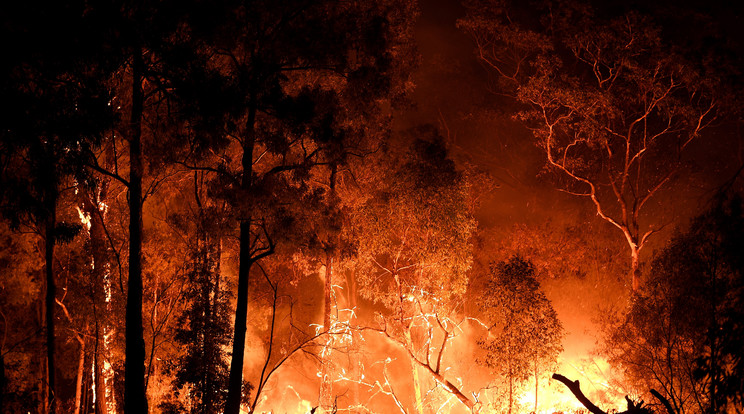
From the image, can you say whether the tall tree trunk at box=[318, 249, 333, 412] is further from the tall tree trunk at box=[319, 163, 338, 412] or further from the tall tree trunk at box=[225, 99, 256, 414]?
the tall tree trunk at box=[225, 99, 256, 414]

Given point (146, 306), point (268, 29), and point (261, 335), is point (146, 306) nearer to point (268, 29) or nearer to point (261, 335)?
point (268, 29)

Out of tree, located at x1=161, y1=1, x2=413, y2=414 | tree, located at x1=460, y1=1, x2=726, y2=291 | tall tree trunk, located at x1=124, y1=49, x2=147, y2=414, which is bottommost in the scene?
tall tree trunk, located at x1=124, y1=49, x2=147, y2=414

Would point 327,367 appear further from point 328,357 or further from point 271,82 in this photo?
point 271,82

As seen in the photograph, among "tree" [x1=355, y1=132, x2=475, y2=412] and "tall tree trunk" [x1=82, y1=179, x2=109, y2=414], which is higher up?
"tree" [x1=355, y1=132, x2=475, y2=412]

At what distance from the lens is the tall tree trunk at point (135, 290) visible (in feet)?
39.5

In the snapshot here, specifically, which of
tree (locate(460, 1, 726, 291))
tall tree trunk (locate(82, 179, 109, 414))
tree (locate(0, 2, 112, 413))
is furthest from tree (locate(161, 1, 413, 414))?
tree (locate(460, 1, 726, 291))

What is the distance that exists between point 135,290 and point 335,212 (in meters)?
5.54

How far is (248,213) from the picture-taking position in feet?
46.1

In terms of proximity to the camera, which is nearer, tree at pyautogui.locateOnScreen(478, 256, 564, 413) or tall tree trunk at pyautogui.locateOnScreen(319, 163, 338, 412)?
tree at pyautogui.locateOnScreen(478, 256, 564, 413)

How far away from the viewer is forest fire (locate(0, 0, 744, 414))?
11453 mm

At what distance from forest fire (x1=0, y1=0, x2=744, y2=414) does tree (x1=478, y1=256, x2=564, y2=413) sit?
7cm

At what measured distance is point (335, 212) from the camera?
16.2 m

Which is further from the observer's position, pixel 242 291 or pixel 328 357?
pixel 328 357

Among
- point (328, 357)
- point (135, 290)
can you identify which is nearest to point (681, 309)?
point (328, 357)
